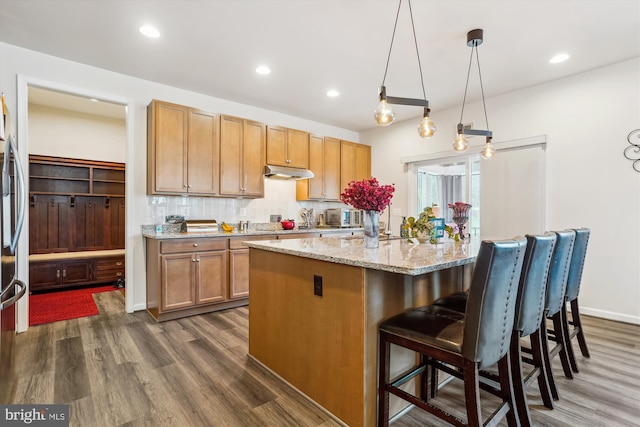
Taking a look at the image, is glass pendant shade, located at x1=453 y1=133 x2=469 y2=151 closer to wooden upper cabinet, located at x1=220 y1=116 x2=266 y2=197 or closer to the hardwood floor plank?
wooden upper cabinet, located at x1=220 y1=116 x2=266 y2=197

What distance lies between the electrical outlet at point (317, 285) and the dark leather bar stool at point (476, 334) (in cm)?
41

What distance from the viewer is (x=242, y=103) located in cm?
457

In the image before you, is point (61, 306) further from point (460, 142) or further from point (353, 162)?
point (460, 142)

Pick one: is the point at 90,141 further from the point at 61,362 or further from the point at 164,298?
the point at 61,362

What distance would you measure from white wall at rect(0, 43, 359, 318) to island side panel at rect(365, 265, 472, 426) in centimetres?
314

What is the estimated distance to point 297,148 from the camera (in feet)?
16.0

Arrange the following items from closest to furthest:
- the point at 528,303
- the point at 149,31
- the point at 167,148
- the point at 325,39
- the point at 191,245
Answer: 1. the point at 528,303
2. the point at 149,31
3. the point at 325,39
4. the point at 191,245
5. the point at 167,148

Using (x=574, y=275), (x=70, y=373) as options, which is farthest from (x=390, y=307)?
(x=70, y=373)

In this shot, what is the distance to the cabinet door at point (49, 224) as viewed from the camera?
4.71 metres

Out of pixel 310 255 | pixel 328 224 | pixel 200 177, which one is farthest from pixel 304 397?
pixel 328 224

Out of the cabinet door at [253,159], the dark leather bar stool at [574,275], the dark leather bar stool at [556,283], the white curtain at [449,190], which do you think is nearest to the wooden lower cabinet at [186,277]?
the cabinet door at [253,159]

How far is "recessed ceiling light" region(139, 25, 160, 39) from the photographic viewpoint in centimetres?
268

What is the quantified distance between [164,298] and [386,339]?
263 centimetres

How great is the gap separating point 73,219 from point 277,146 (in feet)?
11.6
